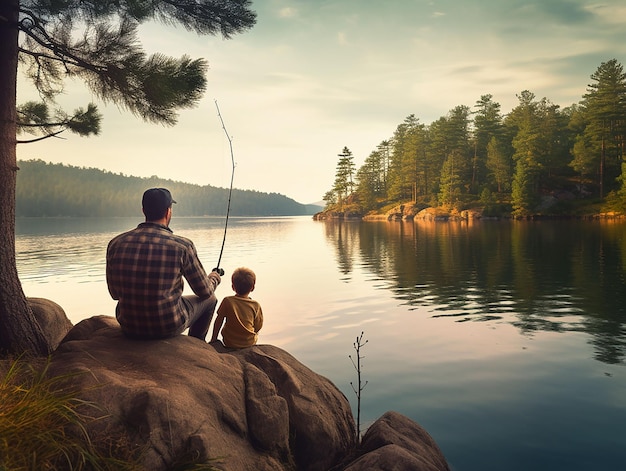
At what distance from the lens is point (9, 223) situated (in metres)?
5.57

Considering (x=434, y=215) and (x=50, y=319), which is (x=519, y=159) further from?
(x=50, y=319)

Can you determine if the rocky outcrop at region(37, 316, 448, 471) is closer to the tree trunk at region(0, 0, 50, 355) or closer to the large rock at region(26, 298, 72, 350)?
the tree trunk at region(0, 0, 50, 355)

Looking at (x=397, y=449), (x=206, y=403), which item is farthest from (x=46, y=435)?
(x=397, y=449)

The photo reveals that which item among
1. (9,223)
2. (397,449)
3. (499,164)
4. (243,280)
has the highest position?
(499,164)

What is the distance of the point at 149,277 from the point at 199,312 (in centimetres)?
102

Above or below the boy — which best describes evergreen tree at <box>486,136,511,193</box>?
above

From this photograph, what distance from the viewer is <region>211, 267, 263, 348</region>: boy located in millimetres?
5629

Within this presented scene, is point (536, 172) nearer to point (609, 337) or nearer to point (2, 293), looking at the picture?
point (609, 337)

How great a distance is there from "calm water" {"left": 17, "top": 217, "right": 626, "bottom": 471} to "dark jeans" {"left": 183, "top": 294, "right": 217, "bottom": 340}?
8.92 ft

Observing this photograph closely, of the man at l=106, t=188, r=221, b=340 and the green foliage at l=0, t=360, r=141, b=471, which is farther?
the man at l=106, t=188, r=221, b=340

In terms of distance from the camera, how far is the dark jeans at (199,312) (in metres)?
4.93

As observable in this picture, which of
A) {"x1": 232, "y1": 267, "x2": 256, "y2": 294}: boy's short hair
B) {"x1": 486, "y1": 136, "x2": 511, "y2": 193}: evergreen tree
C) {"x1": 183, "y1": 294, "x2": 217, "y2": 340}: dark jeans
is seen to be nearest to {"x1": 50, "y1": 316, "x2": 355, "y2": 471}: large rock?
{"x1": 183, "y1": 294, "x2": 217, "y2": 340}: dark jeans

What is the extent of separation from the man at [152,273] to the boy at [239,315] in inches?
39.2

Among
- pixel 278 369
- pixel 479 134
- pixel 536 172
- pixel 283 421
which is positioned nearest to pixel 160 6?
pixel 278 369
